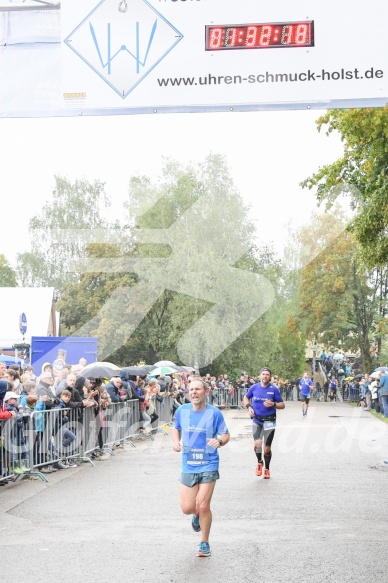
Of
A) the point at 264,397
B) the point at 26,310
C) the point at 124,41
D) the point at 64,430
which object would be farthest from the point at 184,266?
the point at 124,41

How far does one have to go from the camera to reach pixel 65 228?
7569cm

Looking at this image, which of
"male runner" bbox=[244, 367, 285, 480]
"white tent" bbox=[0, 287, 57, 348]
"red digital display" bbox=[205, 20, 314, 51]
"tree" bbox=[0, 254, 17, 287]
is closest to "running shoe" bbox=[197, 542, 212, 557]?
"red digital display" bbox=[205, 20, 314, 51]

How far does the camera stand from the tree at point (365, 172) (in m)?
18.1

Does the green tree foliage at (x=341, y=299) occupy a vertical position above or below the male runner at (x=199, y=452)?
above

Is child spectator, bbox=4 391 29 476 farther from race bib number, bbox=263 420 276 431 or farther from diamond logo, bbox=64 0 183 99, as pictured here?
diamond logo, bbox=64 0 183 99

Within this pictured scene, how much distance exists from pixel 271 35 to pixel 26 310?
126ft

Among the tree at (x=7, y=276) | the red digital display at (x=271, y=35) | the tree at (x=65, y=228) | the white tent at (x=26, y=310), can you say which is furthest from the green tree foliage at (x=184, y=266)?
the red digital display at (x=271, y=35)

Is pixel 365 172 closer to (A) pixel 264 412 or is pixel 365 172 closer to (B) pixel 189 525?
(A) pixel 264 412

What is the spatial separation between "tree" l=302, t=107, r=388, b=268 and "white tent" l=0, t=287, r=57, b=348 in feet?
72.8

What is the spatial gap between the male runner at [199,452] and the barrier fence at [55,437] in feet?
18.6

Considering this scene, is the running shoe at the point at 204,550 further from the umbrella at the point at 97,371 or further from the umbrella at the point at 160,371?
the umbrella at the point at 160,371

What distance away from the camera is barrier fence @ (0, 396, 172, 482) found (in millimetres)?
15297

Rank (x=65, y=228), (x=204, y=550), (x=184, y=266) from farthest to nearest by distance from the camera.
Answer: (x=65, y=228) < (x=184, y=266) < (x=204, y=550)

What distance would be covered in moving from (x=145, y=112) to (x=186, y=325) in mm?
50003
